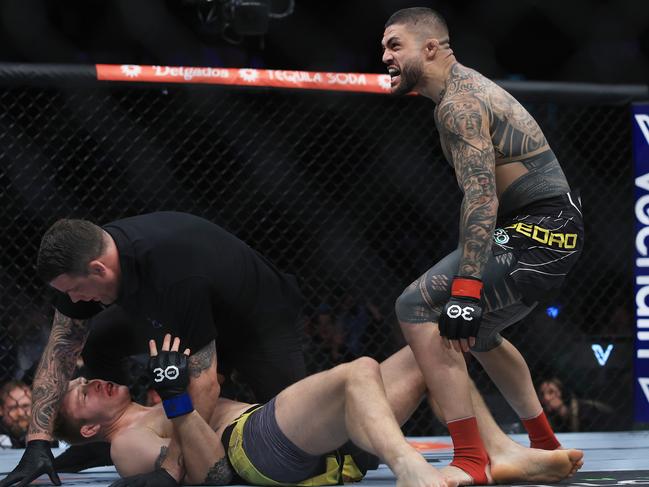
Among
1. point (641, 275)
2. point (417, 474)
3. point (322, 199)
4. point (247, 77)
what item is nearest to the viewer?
point (417, 474)

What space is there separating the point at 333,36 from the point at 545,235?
8.85ft

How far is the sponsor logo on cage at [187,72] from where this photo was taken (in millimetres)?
3086

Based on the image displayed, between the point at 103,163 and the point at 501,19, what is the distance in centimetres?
201

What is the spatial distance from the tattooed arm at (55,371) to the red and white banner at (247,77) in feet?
3.44

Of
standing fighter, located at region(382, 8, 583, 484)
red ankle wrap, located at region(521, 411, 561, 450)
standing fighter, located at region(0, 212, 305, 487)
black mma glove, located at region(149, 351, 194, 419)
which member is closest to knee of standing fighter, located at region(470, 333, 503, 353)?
standing fighter, located at region(382, 8, 583, 484)

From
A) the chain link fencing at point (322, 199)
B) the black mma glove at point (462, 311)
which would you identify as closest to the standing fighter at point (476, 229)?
the black mma glove at point (462, 311)

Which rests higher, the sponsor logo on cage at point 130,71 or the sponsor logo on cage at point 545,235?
the sponsor logo on cage at point 130,71

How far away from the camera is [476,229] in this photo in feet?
6.28

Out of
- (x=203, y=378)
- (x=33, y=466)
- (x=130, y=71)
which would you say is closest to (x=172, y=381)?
(x=203, y=378)

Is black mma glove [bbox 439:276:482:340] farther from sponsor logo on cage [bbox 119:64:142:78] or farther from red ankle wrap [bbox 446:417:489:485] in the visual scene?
sponsor logo on cage [bbox 119:64:142:78]

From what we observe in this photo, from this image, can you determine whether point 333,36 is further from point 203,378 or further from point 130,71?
point 203,378

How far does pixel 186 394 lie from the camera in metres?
1.91

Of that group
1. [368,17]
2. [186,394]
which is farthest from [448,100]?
[368,17]

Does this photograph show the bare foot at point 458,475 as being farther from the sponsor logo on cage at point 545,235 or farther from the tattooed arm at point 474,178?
the sponsor logo on cage at point 545,235
